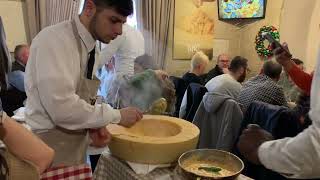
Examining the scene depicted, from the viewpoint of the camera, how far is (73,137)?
146 centimetres

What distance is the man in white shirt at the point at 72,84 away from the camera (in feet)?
4.17

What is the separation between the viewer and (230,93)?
10.7 feet

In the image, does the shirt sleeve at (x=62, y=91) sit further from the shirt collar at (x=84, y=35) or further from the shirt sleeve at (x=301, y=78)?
the shirt sleeve at (x=301, y=78)

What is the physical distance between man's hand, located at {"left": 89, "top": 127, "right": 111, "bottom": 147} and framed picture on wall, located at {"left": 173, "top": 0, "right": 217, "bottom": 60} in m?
3.82

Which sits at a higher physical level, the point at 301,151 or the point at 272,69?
the point at 301,151

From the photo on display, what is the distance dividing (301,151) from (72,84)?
2.74ft

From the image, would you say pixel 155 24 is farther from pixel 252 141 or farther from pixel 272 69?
pixel 252 141

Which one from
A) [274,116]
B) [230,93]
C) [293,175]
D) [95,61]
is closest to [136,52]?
[230,93]

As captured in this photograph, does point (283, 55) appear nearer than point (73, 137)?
No

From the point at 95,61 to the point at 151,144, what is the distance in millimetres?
566

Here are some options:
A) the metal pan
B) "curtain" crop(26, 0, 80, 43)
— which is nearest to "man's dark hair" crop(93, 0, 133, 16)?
the metal pan

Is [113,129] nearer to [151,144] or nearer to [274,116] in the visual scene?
[151,144]

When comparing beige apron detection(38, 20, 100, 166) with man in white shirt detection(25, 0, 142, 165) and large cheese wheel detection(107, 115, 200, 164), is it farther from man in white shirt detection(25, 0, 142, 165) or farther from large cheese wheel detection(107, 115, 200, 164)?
large cheese wheel detection(107, 115, 200, 164)

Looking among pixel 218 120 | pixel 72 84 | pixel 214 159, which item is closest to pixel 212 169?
pixel 214 159
